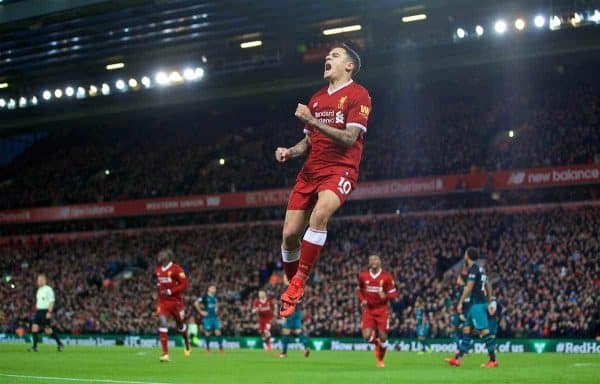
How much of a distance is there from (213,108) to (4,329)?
649 inches

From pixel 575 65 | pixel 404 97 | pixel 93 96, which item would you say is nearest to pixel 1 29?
pixel 93 96

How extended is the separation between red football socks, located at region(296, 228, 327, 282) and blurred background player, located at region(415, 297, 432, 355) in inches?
914

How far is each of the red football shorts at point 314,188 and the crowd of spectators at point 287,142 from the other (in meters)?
29.6

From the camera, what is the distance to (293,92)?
144ft

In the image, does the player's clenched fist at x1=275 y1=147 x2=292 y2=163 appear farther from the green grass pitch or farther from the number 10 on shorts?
the green grass pitch

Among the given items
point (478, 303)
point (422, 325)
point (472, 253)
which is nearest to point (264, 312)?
point (422, 325)

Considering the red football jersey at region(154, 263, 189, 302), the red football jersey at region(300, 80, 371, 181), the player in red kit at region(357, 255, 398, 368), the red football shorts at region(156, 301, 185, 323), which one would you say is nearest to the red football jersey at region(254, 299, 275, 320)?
the red football shorts at region(156, 301, 185, 323)

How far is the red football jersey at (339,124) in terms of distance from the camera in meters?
8.98

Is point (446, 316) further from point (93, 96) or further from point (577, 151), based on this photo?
point (93, 96)

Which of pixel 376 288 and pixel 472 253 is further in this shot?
pixel 376 288

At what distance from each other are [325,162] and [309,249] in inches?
35.3

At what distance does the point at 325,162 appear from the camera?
9062 millimetres

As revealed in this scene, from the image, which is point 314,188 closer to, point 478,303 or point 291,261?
point 291,261

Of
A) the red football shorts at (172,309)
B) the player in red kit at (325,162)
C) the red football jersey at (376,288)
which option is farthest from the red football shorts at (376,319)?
the player in red kit at (325,162)
